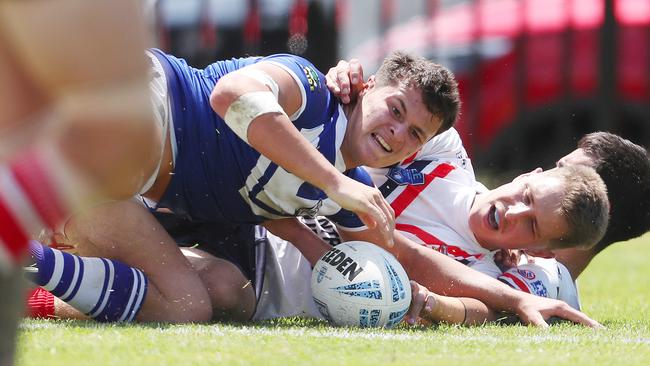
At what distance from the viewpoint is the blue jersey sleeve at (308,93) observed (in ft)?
12.2

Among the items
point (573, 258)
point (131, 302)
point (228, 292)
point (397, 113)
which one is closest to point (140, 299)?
point (131, 302)

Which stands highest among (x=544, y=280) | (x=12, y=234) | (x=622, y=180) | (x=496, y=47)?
(x=12, y=234)

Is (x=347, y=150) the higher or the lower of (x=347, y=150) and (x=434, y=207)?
the higher

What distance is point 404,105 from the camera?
3885mm

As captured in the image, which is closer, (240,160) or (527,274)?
(240,160)

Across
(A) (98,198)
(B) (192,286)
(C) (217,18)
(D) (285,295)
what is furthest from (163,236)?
(C) (217,18)

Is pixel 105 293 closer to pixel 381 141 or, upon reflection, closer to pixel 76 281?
pixel 76 281

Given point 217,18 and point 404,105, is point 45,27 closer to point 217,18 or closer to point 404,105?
point 404,105

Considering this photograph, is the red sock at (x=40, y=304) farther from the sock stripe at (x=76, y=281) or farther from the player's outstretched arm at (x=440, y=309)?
the player's outstretched arm at (x=440, y=309)

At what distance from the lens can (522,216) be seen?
13.3 feet

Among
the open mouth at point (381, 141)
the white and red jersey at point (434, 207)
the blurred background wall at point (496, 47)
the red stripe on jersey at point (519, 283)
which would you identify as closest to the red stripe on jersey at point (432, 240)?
the white and red jersey at point (434, 207)

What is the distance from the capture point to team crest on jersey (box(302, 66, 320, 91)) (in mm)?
3768

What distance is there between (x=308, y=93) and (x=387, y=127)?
0.32 m

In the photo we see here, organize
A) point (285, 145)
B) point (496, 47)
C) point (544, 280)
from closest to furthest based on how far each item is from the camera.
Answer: point (285, 145) < point (544, 280) < point (496, 47)
